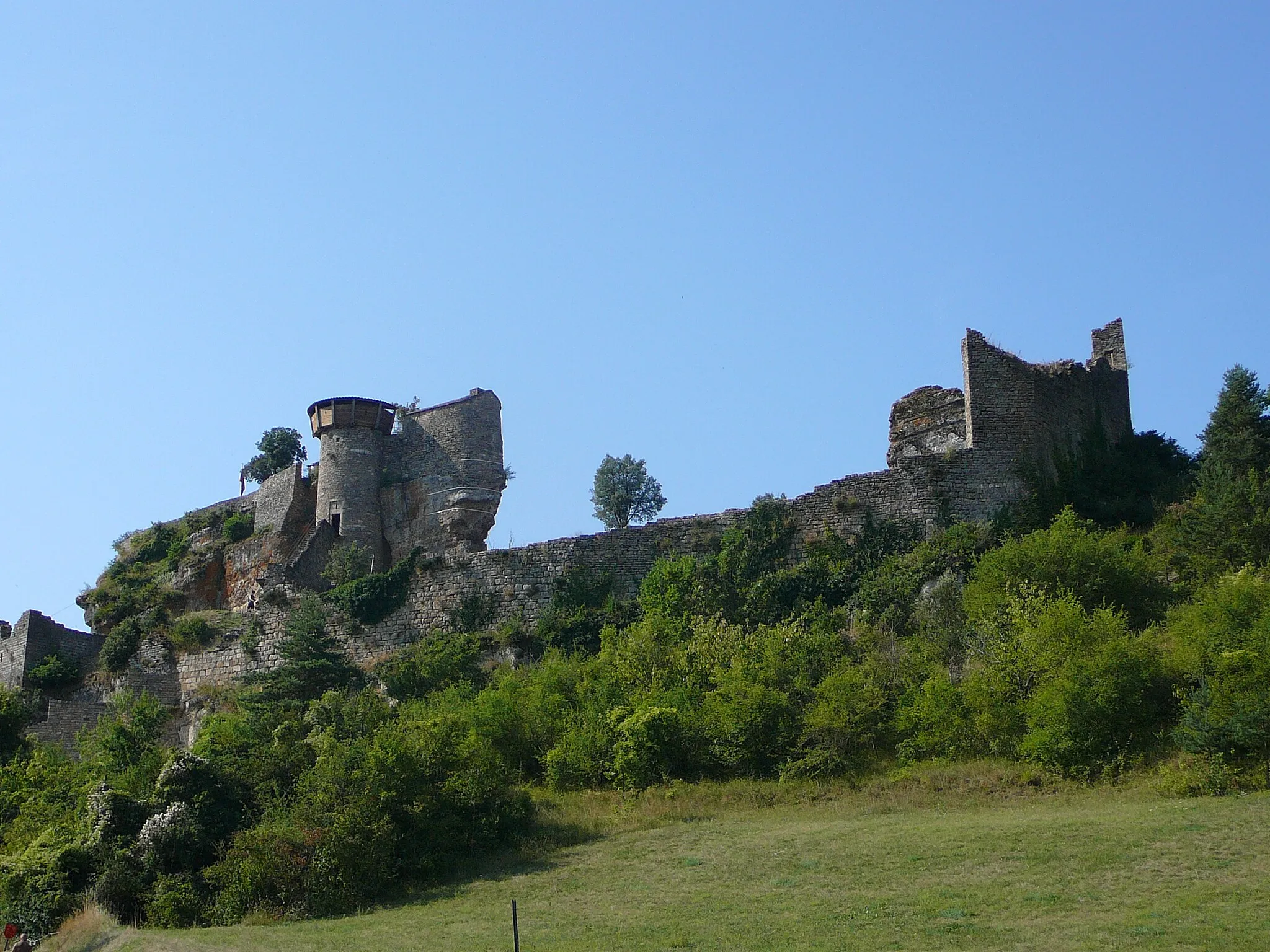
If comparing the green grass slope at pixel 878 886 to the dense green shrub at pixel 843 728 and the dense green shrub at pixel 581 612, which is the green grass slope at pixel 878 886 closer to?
the dense green shrub at pixel 843 728

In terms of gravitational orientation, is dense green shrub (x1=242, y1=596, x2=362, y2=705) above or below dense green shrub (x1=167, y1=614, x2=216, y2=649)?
below

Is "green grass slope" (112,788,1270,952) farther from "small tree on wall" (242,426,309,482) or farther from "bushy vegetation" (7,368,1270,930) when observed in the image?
"small tree on wall" (242,426,309,482)

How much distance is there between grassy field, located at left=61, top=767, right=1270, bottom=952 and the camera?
18.3 m

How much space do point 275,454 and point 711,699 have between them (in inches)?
1145

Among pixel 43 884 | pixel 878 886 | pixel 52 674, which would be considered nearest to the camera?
pixel 878 886

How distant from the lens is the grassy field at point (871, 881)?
60.1 feet

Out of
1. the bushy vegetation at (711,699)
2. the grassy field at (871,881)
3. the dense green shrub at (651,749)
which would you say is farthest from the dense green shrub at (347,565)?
the grassy field at (871,881)

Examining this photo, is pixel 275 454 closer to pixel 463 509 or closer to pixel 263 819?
pixel 463 509

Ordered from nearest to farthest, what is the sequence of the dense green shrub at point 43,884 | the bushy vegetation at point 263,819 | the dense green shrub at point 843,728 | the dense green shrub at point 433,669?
the bushy vegetation at point 263,819 < the dense green shrub at point 43,884 < the dense green shrub at point 843,728 < the dense green shrub at point 433,669

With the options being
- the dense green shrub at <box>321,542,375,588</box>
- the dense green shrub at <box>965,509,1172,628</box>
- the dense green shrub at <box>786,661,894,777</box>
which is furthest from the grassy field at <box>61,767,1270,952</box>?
the dense green shrub at <box>321,542,375,588</box>

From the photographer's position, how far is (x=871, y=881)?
2094cm

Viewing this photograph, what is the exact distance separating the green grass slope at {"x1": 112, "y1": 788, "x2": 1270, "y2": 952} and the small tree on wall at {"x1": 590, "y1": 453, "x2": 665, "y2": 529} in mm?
27113

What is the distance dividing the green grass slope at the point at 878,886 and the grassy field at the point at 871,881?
0.12ft

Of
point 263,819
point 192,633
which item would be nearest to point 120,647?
point 192,633
